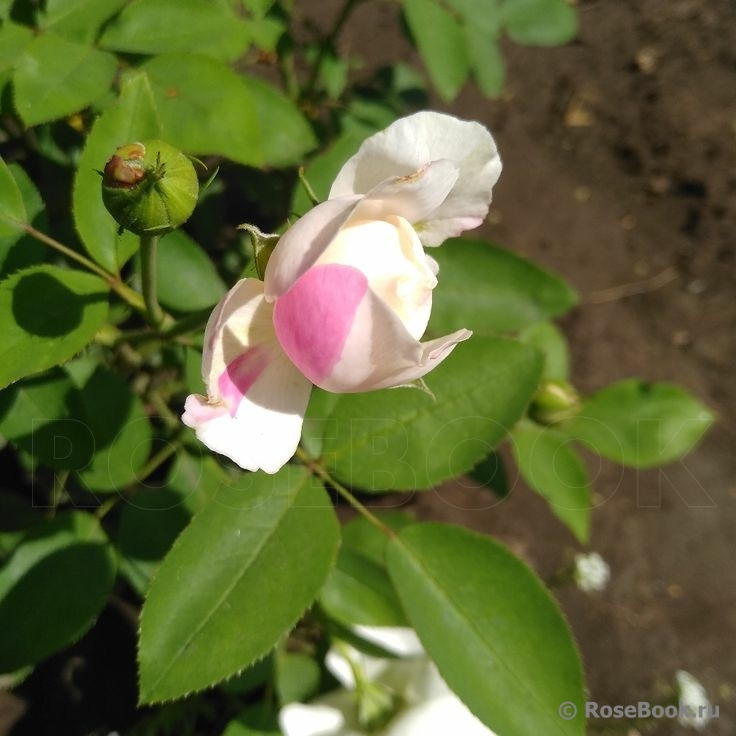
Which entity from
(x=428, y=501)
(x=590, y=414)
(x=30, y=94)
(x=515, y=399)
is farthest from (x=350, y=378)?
(x=428, y=501)

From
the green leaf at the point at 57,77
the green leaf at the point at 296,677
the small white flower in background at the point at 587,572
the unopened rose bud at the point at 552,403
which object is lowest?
the small white flower in background at the point at 587,572

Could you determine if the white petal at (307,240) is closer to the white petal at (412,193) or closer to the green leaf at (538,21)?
the white petal at (412,193)

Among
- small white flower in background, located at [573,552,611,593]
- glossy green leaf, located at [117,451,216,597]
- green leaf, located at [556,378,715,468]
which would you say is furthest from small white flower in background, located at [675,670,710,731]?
glossy green leaf, located at [117,451,216,597]

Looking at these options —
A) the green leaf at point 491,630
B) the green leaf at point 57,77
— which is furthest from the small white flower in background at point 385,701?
the green leaf at point 57,77

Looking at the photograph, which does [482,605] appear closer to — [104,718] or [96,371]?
[96,371]

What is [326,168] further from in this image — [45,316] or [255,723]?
[255,723]

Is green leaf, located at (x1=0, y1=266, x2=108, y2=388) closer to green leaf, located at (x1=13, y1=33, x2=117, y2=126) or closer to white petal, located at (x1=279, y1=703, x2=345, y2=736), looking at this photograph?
green leaf, located at (x1=13, y1=33, x2=117, y2=126)
